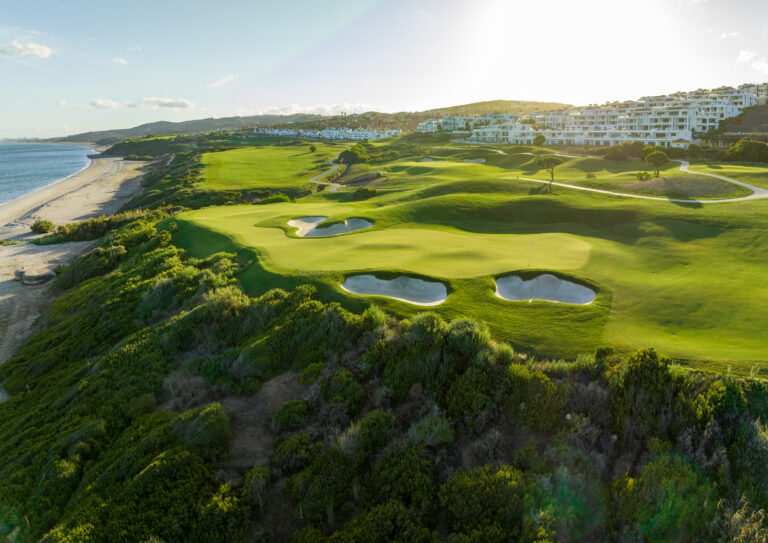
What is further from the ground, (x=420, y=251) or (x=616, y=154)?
(x=616, y=154)

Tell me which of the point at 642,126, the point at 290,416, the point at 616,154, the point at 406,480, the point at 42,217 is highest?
the point at 642,126

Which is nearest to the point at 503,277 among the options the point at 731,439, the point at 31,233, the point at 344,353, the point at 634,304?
the point at 634,304

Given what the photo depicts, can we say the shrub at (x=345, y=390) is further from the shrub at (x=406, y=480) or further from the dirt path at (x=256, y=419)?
the shrub at (x=406, y=480)

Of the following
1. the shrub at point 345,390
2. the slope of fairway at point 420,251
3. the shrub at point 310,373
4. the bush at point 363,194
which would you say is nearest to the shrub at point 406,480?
the shrub at point 345,390

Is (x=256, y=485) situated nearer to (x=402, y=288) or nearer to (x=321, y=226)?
(x=402, y=288)

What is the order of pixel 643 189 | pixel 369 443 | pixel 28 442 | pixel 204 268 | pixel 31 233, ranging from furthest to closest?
pixel 31 233, pixel 643 189, pixel 204 268, pixel 28 442, pixel 369 443

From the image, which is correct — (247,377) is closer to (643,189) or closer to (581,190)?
(581,190)

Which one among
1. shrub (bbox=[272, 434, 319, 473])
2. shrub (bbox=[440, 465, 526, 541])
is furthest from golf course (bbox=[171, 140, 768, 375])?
shrub (bbox=[272, 434, 319, 473])

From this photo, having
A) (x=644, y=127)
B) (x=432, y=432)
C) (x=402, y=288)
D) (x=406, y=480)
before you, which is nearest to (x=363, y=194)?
(x=402, y=288)
